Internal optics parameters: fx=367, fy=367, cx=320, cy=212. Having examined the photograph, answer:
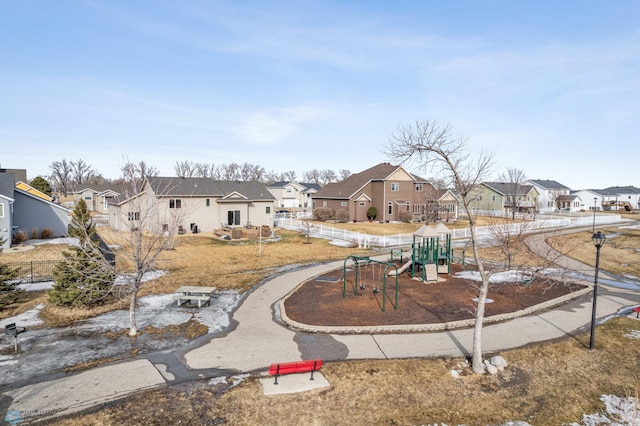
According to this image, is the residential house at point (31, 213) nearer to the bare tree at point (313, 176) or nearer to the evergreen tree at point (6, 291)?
the evergreen tree at point (6, 291)

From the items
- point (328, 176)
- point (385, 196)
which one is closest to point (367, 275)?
point (385, 196)

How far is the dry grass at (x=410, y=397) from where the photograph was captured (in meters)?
7.94

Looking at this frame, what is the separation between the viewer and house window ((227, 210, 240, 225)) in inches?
1591

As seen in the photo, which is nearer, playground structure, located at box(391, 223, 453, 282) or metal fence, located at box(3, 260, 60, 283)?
metal fence, located at box(3, 260, 60, 283)

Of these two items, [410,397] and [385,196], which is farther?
[385,196]

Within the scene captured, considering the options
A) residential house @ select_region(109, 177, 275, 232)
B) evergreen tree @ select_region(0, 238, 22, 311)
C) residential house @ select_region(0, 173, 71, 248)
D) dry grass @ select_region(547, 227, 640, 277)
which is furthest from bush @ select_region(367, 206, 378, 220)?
evergreen tree @ select_region(0, 238, 22, 311)

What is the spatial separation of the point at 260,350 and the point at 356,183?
1713 inches

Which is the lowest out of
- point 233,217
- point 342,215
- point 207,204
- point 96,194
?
point 233,217

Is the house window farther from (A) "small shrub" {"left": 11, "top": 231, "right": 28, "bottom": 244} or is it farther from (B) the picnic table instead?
(B) the picnic table

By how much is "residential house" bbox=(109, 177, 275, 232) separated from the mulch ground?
70.3 feet

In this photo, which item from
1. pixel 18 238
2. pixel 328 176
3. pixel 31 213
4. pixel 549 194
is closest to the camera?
pixel 18 238

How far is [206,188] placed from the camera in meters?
39.7

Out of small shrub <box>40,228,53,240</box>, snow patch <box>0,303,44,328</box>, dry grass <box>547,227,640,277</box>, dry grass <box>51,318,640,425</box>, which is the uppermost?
small shrub <box>40,228,53,240</box>

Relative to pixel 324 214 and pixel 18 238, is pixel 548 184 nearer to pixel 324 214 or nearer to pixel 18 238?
pixel 324 214
